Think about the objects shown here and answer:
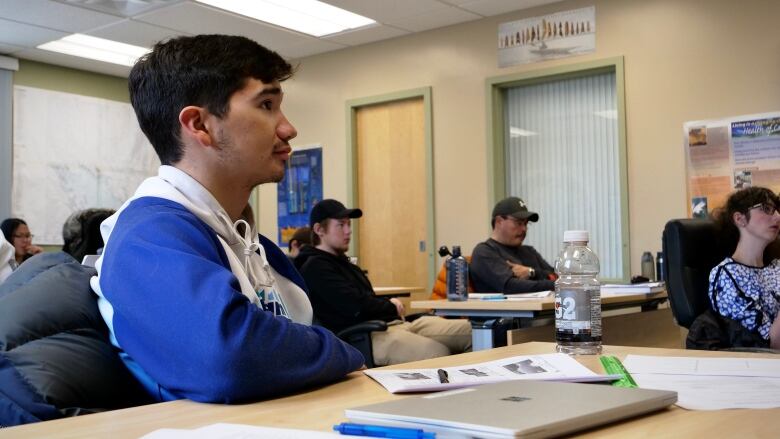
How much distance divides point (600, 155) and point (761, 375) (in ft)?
15.2

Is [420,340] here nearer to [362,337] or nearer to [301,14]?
[362,337]

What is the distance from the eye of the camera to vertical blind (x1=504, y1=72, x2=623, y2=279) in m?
5.68

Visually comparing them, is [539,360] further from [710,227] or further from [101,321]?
[710,227]

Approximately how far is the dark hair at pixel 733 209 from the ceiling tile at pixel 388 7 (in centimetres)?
305

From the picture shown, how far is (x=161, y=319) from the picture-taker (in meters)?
1.11

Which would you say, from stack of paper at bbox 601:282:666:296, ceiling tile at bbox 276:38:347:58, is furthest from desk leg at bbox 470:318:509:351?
ceiling tile at bbox 276:38:347:58

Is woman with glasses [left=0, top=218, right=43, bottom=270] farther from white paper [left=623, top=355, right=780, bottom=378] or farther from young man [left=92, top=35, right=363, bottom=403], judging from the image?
white paper [left=623, top=355, right=780, bottom=378]

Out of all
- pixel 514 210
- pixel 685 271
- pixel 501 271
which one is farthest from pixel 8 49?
pixel 685 271

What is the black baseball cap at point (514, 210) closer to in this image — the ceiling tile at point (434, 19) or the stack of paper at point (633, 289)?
the stack of paper at point (633, 289)

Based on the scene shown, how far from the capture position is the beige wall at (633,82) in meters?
5.03

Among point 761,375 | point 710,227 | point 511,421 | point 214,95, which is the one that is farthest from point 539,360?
point 710,227

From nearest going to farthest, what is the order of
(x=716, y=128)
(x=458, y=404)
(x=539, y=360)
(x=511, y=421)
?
1. (x=511, y=421)
2. (x=458, y=404)
3. (x=539, y=360)
4. (x=716, y=128)

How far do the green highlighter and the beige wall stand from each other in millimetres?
4120

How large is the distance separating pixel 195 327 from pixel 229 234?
34cm
